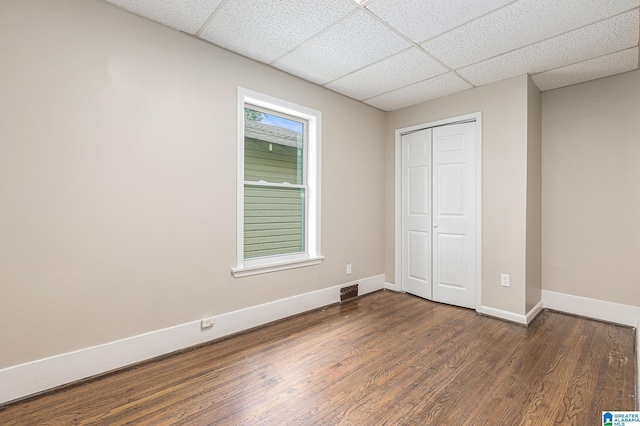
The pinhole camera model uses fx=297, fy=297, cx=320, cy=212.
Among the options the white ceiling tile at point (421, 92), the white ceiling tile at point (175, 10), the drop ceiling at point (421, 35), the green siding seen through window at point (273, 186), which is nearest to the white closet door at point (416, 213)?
the white ceiling tile at point (421, 92)

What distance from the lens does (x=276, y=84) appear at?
307 cm

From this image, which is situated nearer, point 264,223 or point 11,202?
point 11,202

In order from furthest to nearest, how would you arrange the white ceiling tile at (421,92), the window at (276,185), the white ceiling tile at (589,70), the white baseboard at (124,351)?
the white ceiling tile at (421,92) < the window at (276,185) < the white ceiling tile at (589,70) < the white baseboard at (124,351)

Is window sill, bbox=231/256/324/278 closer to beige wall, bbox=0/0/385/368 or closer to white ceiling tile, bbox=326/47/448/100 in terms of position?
beige wall, bbox=0/0/385/368

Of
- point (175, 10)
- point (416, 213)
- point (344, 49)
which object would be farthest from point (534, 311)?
point (175, 10)

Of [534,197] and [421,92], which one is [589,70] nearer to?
[534,197]

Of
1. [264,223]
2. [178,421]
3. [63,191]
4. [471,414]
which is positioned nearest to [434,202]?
[264,223]

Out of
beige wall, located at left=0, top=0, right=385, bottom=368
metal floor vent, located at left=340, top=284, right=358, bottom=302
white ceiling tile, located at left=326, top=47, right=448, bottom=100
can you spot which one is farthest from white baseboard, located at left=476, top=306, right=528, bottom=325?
white ceiling tile, located at left=326, top=47, right=448, bottom=100

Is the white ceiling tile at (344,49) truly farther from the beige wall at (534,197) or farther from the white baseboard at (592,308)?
the white baseboard at (592,308)

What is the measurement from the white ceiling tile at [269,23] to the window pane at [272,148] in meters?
0.64

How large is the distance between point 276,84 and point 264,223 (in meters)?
1.45

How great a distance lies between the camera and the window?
2943mm

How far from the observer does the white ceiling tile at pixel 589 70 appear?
271cm

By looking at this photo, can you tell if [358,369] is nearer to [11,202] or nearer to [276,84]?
[11,202]
